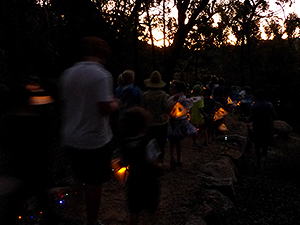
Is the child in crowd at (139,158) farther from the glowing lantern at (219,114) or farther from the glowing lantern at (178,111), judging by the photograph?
the glowing lantern at (219,114)

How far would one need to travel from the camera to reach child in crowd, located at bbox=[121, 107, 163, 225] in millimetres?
2734

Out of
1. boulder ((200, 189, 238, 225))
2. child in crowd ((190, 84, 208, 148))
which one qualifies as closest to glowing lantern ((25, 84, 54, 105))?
boulder ((200, 189, 238, 225))

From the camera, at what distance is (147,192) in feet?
9.15

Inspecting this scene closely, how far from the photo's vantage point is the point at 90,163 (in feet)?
8.21

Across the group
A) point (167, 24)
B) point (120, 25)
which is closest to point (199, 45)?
point (167, 24)

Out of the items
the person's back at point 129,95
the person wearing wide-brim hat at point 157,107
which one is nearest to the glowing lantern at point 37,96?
the person's back at point 129,95

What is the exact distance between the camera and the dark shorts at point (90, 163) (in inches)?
98.0

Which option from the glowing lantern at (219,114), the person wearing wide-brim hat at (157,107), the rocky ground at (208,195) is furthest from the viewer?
the glowing lantern at (219,114)

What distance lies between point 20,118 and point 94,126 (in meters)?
0.89

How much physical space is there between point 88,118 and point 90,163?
0.44 metres

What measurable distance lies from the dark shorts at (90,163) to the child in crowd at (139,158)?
289mm

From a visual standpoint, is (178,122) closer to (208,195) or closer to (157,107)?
(157,107)

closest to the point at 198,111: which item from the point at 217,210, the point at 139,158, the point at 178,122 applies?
the point at 178,122

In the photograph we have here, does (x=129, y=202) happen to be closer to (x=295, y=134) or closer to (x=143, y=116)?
(x=143, y=116)
